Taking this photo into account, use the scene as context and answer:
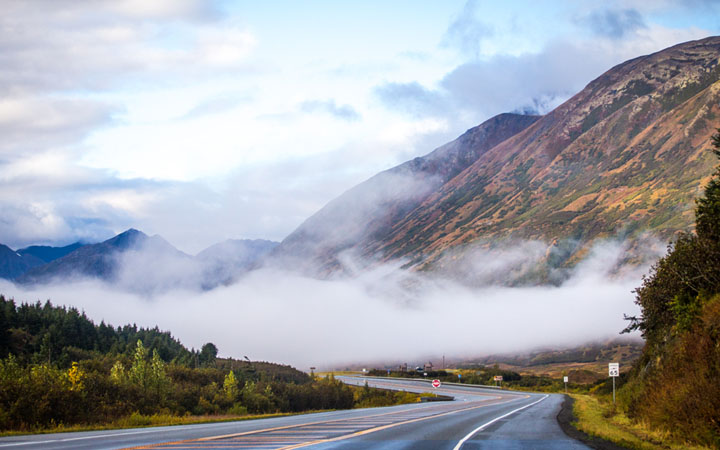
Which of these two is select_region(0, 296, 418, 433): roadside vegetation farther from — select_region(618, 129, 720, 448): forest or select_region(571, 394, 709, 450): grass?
select_region(618, 129, 720, 448): forest

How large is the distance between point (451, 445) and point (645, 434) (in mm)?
9393

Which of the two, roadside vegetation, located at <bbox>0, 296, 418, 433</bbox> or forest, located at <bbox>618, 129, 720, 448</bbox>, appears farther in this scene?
roadside vegetation, located at <bbox>0, 296, 418, 433</bbox>

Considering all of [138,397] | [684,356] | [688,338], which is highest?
[688,338]

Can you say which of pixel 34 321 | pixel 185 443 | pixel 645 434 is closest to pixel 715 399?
pixel 645 434

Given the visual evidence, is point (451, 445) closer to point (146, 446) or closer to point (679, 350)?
point (146, 446)

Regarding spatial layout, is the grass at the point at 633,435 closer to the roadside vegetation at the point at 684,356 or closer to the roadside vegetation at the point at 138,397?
the roadside vegetation at the point at 684,356

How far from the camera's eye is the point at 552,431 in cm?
2608

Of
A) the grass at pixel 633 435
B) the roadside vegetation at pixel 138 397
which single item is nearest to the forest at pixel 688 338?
the grass at pixel 633 435

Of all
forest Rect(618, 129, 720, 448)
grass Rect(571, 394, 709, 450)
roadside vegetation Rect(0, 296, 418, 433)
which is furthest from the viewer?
roadside vegetation Rect(0, 296, 418, 433)

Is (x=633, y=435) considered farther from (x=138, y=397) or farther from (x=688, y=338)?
(x=138, y=397)

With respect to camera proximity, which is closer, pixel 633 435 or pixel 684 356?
pixel 633 435

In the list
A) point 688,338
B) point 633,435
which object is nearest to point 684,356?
point 688,338

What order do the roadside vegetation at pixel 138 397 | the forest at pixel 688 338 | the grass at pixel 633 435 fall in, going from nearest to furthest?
the forest at pixel 688 338 < the grass at pixel 633 435 < the roadside vegetation at pixel 138 397

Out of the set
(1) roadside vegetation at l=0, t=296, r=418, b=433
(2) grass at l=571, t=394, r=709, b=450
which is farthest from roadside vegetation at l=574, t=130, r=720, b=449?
(1) roadside vegetation at l=0, t=296, r=418, b=433
